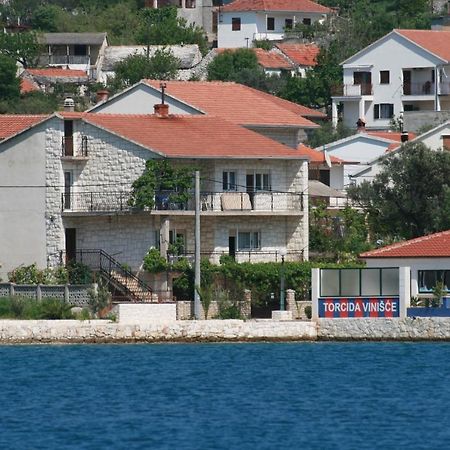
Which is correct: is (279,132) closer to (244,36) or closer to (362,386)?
(362,386)

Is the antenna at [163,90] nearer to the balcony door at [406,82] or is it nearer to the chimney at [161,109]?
the chimney at [161,109]

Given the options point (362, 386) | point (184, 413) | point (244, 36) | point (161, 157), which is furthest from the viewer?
point (244, 36)

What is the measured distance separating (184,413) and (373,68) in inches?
2927

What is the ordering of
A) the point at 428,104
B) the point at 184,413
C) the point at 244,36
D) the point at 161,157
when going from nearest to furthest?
the point at 184,413 < the point at 161,157 < the point at 428,104 < the point at 244,36

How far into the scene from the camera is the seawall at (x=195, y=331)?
76250 millimetres

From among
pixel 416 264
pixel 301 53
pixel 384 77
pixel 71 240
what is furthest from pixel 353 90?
pixel 416 264

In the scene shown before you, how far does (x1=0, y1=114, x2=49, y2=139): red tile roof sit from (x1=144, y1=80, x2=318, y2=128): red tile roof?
5.36 meters

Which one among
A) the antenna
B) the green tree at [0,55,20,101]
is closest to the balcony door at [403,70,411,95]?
the green tree at [0,55,20,101]

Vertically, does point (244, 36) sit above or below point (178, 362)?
above

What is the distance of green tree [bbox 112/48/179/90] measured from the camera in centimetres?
13788

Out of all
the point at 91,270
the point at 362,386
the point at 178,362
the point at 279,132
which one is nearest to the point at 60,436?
the point at 362,386

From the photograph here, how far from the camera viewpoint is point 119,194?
85562mm

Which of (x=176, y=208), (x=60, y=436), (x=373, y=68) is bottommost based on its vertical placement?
(x=60, y=436)

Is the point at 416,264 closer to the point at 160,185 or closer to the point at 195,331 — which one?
the point at 195,331
